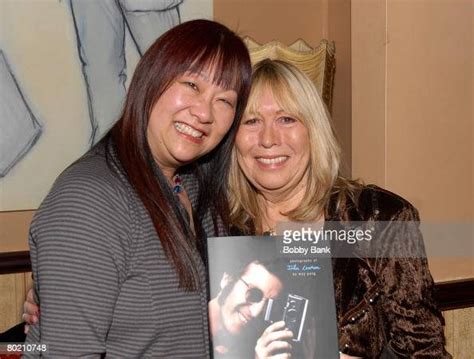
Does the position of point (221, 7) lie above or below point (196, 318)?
above

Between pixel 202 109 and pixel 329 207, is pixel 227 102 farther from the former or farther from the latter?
pixel 329 207

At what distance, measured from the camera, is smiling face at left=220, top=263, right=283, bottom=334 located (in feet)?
5.24

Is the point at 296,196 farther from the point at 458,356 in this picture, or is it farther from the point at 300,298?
the point at 458,356

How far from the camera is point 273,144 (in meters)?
1.88

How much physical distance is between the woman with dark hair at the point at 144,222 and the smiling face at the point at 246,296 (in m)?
0.06

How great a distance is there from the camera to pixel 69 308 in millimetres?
1382

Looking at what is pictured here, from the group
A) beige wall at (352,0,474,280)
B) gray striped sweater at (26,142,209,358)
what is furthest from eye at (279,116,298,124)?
beige wall at (352,0,474,280)

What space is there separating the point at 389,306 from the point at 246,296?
38 centimetres

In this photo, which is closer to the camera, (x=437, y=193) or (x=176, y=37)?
(x=176, y=37)

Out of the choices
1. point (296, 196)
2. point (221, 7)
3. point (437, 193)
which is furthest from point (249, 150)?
point (221, 7)

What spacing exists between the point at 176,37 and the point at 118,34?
1383 millimetres

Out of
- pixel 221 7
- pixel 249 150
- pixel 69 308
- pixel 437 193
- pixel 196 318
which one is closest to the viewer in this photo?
pixel 69 308

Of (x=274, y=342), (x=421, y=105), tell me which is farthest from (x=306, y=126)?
(x=421, y=105)

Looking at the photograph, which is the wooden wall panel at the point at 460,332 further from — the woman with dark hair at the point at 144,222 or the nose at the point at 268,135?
the woman with dark hair at the point at 144,222
